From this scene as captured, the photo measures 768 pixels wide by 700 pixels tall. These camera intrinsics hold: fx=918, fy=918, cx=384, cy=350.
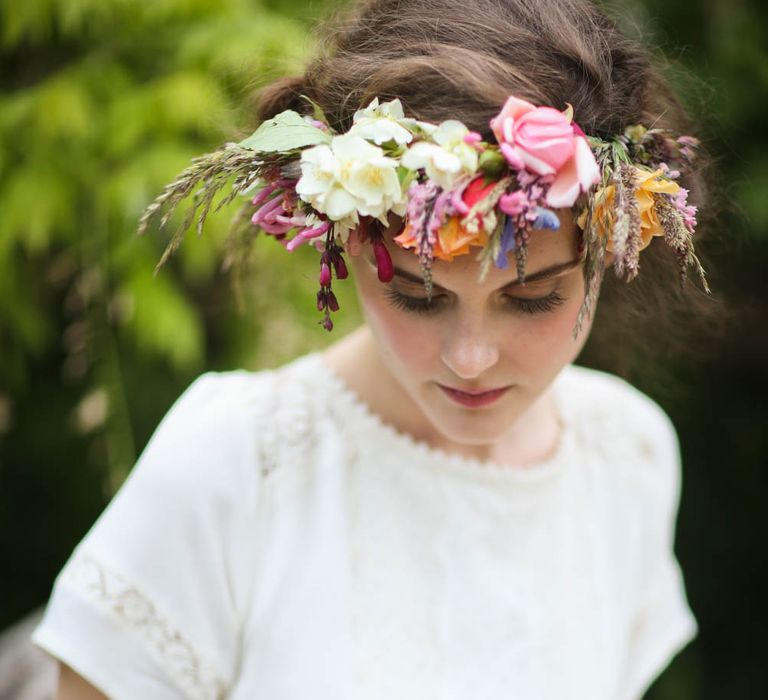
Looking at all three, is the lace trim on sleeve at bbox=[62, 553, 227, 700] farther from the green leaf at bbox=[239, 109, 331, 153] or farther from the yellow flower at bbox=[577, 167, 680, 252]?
the yellow flower at bbox=[577, 167, 680, 252]

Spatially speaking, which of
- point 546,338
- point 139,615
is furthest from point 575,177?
point 139,615

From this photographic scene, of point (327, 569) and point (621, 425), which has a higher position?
point (327, 569)

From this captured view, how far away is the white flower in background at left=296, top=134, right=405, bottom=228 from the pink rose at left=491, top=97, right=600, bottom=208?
0.15 meters

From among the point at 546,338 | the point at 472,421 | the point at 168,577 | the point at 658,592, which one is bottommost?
the point at 658,592

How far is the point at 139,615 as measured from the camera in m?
1.49

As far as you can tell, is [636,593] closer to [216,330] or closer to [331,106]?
[331,106]

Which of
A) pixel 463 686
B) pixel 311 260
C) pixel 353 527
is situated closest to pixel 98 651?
pixel 353 527

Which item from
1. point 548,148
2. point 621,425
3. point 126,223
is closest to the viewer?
point 548,148

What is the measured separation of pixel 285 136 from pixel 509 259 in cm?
35

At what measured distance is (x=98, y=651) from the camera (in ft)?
4.81

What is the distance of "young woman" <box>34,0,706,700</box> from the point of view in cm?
121

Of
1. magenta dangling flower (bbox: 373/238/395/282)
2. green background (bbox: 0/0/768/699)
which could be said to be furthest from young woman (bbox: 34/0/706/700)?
green background (bbox: 0/0/768/699)

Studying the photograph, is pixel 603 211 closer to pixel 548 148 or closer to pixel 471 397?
pixel 548 148

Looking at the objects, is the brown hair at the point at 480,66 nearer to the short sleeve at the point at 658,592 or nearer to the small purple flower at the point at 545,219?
the small purple flower at the point at 545,219
